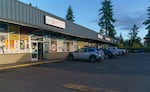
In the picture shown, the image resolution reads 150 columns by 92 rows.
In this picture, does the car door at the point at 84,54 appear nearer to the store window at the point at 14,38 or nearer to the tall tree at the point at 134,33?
the store window at the point at 14,38

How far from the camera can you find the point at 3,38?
19.9 m

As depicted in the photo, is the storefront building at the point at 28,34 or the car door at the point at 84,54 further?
the car door at the point at 84,54

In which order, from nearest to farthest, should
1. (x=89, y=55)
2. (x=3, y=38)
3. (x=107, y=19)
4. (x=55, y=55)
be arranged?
(x=3, y=38)
(x=89, y=55)
(x=55, y=55)
(x=107, y=19)

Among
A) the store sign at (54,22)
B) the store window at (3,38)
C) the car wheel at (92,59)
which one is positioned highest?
the store sign at (54,22)

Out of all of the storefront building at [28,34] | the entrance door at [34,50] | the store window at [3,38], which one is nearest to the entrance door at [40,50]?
the storefront building at [28,34]

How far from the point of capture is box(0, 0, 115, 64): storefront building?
64.7ft

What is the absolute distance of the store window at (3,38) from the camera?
19.7 meters

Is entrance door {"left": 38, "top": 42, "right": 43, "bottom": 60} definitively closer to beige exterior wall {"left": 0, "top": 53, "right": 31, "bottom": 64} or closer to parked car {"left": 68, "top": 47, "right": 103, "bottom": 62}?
beige exterior wall {"left": 0, "top": 53, "right": 31, "bottom": 64}

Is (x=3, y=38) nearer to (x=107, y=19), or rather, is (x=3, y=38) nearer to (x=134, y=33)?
(x=107, y=19)

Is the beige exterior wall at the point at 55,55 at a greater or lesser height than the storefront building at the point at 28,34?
lesser

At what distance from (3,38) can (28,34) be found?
13.8ft

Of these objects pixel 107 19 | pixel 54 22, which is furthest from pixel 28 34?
pixel 107 19

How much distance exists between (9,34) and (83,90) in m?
13.2

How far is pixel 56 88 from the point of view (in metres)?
9.52
